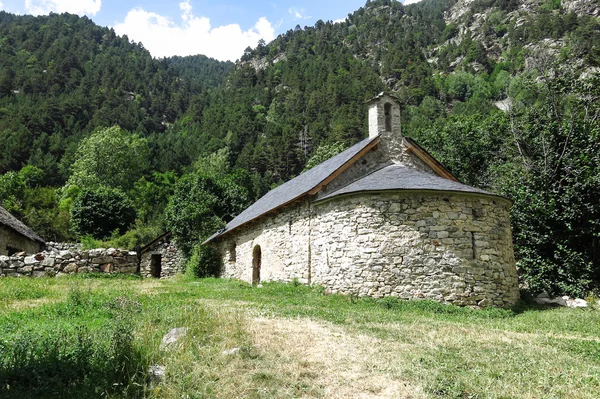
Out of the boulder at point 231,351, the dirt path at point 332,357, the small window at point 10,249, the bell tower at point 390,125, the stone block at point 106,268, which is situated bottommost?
the dirt path at point 332,357

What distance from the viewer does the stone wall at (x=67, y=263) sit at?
15344 millimetres

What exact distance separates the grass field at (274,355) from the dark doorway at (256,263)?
995cm

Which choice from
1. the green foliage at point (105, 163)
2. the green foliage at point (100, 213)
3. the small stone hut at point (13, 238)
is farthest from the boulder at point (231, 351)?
the green foliage at point (105, 163)

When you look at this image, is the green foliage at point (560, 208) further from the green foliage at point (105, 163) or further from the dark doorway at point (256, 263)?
the green foliage at point (105, 163)

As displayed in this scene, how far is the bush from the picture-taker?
23.5 metres

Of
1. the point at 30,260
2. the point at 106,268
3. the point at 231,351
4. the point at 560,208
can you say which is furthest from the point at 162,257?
the point at 231,351

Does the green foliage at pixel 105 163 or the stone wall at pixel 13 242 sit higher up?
the green foliage at pixel 105 163

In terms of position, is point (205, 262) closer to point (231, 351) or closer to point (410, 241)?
point (410, 241)

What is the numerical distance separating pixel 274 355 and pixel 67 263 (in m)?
13.1

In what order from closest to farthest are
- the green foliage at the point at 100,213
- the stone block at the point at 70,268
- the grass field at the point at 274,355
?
the grass field at the point at 274,355 < the stone block at the point at 70,268 < the green foliage at the point at 100,213

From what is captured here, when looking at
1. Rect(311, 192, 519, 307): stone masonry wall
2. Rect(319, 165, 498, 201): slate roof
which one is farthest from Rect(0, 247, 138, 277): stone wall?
Rect(311, 192, 519, 307): stone masonry wall

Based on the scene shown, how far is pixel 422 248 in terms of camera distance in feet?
41.3

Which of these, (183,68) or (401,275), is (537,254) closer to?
(401,275)

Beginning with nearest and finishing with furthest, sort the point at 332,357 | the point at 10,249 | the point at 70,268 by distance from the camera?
the point at 332,357
the point at 70,268
the point at 10,249
